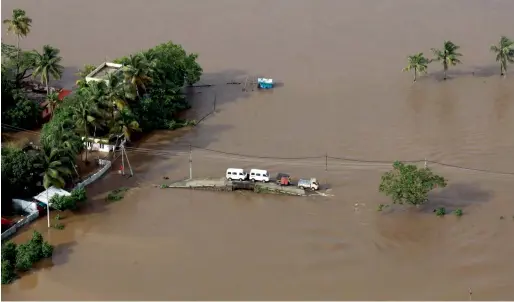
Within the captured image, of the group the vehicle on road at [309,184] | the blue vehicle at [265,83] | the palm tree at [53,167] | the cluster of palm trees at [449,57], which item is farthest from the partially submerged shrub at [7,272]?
the cluster of palm trees at [449,57]

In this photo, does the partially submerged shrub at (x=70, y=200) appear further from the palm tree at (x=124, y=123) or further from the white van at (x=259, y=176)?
the white van at (x=259, y=176)

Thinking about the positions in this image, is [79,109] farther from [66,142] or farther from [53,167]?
[53,167]

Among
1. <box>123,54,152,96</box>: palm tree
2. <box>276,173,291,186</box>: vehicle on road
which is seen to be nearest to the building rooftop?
<box>123,54,152,96</box>: palm tree

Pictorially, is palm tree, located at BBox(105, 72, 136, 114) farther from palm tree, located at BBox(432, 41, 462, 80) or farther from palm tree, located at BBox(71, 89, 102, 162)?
palm tree, located at BBox(432, 41, 462, 80)

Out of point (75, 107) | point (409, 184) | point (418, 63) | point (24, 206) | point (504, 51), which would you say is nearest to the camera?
point (409, 184)

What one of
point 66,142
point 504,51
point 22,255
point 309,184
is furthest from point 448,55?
point 22,255

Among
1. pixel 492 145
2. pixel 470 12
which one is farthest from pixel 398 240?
pixel 470 12

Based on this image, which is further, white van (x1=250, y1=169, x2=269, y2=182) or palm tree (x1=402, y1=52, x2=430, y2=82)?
palm tree (x1=402, y1=52, x2=430, y2=82)
